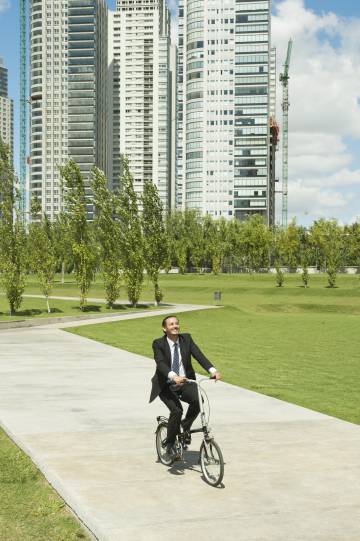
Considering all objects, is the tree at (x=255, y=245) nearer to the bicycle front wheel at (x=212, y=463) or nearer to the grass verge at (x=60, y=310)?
the grass verge at (x=60, y=310)

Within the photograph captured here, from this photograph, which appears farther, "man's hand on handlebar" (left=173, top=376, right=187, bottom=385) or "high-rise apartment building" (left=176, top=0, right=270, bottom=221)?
"high-rise apartment building" (left=176, top=0, right=270, bottom=221)

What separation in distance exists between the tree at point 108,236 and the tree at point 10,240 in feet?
24.5

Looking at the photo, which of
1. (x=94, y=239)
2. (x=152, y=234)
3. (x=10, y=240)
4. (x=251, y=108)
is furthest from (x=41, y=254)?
(x=251, y=108)

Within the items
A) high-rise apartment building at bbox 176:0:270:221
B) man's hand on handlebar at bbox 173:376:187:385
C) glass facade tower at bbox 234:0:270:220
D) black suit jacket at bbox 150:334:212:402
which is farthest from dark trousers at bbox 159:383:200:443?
high-rise apartment building at bbox 176:0:270:221

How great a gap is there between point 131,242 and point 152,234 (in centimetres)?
218

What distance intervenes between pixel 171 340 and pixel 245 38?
18710 cm

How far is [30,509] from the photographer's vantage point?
6922 millimetres

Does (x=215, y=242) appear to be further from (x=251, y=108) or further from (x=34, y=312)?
(x=251, y=108)

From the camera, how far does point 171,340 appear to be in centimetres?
821

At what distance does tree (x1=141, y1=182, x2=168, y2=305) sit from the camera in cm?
4662

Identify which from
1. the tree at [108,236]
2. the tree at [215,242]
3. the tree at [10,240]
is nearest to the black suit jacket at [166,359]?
the tree at [10,240]

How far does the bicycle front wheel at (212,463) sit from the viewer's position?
7.27 meters

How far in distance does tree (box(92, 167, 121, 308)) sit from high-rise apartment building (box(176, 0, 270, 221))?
5487 inches

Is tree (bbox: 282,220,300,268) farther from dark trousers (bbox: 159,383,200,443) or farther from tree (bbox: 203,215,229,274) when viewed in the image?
dark trousers (bbox: 159,383,200,443)
